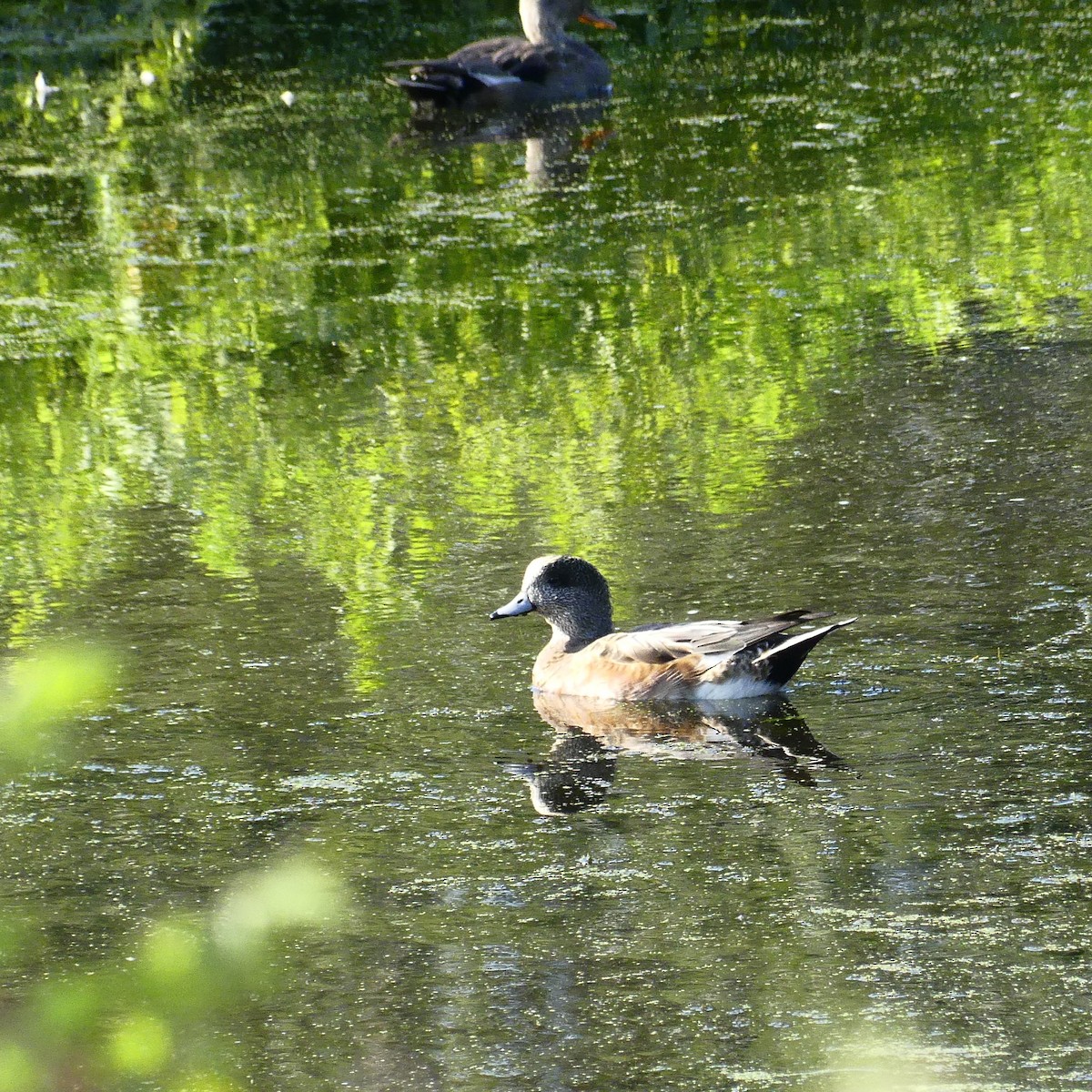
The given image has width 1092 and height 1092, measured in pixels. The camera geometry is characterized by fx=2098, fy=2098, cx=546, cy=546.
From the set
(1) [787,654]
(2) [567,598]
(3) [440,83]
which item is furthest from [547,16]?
(1) [787,654]

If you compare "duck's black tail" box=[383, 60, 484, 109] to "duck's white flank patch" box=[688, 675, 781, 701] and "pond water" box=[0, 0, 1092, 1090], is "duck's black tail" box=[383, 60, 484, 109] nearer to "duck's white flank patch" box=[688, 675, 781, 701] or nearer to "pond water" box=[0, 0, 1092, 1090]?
"pond water" box=[0, 0, 1092, 1090]

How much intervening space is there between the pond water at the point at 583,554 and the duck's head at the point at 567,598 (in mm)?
218

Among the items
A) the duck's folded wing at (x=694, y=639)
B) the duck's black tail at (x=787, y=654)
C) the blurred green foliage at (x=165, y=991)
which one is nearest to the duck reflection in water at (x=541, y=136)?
the duck's folded wing at (x=694, y=639)

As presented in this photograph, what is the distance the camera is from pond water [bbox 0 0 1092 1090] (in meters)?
4.88

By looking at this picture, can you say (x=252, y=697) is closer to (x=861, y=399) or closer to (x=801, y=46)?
(x=861, y=399)

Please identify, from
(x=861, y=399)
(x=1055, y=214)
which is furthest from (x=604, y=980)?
(x=1055, y=214)

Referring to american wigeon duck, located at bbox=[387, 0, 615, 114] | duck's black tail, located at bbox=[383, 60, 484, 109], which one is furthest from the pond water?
american wigeon duck, located at bbox=[387, 0, 615, 114]

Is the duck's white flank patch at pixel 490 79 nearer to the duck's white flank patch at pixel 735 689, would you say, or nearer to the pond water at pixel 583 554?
the pond water at pixel 583 554

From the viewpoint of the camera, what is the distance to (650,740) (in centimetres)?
652

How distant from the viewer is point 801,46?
19.2 meters

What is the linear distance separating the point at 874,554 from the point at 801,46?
12432mm

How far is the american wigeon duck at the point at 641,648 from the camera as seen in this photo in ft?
21.4

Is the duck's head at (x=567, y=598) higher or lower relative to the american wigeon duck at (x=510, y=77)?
lower

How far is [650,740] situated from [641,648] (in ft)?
1.35
